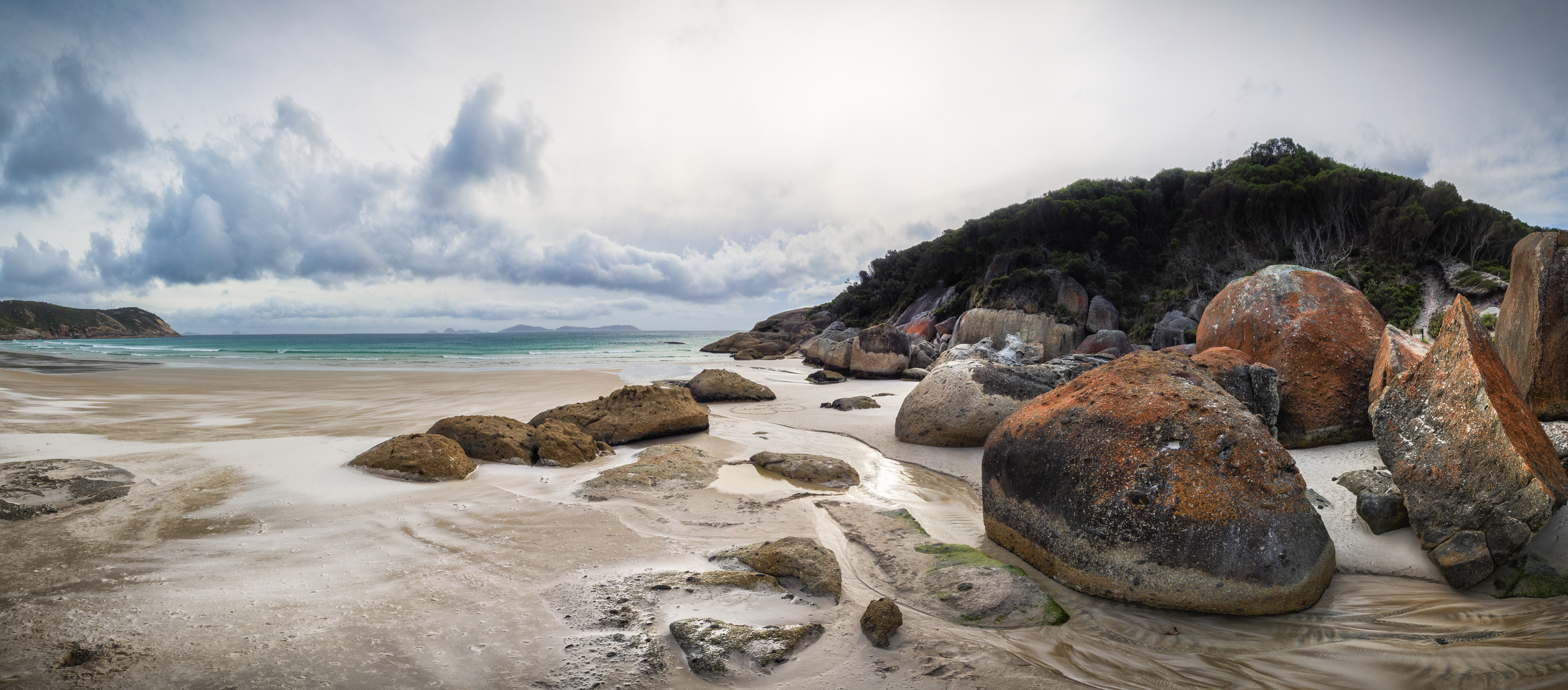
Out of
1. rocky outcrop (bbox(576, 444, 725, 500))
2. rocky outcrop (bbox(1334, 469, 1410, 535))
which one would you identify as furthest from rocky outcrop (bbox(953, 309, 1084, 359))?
rocky outcrop (bbox(1334, 469, 1410, 535))

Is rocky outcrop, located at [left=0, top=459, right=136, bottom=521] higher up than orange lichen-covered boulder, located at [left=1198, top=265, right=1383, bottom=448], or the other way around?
orange lichen-covered boulder, located at [left=1198, top=265, right=1383, bottom=448]

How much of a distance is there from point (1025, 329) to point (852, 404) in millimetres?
16272

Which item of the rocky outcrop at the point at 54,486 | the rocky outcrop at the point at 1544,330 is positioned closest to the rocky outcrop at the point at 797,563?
the rocky outcrop at the point at 54,486

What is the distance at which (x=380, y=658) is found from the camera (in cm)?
231

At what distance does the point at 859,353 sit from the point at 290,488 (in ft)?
46.6

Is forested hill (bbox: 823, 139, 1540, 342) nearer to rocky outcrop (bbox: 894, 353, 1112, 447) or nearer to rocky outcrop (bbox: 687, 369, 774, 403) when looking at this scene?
rocky outcrop (bbox: 894, 353, 1112, 447)

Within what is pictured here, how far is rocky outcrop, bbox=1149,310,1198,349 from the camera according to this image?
18828 millimetres

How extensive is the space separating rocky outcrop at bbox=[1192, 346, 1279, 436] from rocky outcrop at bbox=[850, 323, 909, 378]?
→ 474 inches

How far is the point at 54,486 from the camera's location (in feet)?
13.1

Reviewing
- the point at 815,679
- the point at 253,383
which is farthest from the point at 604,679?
the point at 253,383

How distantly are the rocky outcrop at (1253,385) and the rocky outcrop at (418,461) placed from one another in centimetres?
678

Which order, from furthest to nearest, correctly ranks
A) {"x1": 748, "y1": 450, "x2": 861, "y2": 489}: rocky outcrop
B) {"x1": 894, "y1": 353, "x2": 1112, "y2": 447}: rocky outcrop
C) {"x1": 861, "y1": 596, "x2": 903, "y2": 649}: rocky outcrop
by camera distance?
{"x1": 894, "y1": 353, "x2": 1112, "y2": 447}: rocky outcrop, {"x1": 748, "y1": 450, "x2": 861, "y2": 489}: rocky outcrop, {"x1": 861, "y1": 596, "x2": 903, "y2": 649}: rocky outcrop

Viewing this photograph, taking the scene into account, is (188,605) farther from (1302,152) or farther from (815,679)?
(1302,152)

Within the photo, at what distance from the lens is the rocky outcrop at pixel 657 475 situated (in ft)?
16.6
